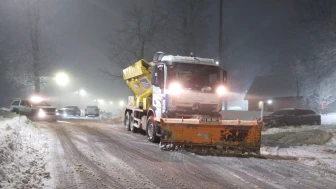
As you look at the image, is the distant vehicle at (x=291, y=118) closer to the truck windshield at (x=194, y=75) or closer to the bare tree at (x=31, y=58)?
the truck windshield at (x=194, y=75)

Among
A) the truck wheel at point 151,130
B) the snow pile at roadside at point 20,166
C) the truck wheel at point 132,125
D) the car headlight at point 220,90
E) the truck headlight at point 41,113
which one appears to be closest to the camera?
the snow pile at roadside at point 20,166

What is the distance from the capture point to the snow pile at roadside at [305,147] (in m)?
10.0

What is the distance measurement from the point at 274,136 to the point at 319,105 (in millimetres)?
32370

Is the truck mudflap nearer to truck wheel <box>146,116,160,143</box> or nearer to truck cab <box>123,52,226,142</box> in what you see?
truck cab <box>123,52,226,142</box>

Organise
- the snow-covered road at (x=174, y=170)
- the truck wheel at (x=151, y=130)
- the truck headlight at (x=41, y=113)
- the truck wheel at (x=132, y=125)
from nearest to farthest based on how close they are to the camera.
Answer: the snow-covered road at (x=174, y=170) → the truck wheel at (x=151, y=130) → the truck wheel at (x=132, y=125) → the truck headlight at (x=41, y=113)

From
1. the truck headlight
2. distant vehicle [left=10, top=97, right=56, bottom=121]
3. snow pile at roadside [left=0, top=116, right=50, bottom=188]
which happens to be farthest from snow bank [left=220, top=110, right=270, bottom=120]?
snow pile at roadside [left=0, top=116, right=50, bottom=188]

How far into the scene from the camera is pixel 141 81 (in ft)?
52.8

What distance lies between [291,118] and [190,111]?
46.8 ft

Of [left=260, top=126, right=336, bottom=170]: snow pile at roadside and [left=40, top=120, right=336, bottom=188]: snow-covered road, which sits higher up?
[left=260, top=126, right=336, bottom=170]: snow pile at roadside

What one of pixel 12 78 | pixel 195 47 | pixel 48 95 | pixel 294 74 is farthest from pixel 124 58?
pixel 48 95

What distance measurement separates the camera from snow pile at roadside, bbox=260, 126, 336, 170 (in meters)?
10.0

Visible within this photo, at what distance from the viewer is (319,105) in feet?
145

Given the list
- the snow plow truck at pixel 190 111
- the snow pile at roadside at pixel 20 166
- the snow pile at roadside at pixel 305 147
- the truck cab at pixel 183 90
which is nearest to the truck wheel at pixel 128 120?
the snow plow truck at pixel 190 111

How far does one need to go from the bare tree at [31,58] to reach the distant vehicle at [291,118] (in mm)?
26385
